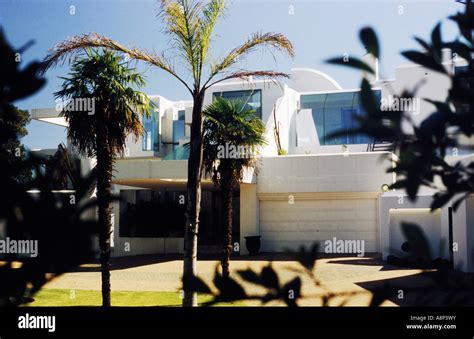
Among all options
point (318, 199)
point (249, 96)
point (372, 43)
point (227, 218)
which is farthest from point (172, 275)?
point (372, 43)

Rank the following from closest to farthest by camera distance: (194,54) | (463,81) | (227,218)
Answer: (463,81), (194,54), (227,218)

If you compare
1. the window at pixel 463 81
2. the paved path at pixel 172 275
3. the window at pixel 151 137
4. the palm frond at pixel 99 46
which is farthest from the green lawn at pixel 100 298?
the window at pixel 151 137

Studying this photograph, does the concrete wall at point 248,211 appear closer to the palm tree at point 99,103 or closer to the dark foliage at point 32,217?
the palm tree at point 99,103

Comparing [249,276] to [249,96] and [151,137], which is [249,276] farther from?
[151,137]

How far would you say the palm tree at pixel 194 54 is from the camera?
9672mm

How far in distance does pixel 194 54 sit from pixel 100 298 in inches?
245

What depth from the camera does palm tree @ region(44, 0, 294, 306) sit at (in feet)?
31.7

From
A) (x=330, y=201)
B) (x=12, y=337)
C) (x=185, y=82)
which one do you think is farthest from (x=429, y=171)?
(x=330, y=201)

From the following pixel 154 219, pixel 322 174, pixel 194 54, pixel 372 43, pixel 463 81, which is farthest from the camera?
pixel 154 219

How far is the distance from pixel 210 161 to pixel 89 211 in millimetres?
13402

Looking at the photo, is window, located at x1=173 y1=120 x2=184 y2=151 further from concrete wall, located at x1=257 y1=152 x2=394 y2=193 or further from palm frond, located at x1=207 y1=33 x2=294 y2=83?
palm frond, located at x1=207 y1=33 x2=294 y2=83

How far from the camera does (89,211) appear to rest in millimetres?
1567

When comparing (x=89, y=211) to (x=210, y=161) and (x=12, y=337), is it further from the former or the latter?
(x=210, y=161)

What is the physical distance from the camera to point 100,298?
499 inches
